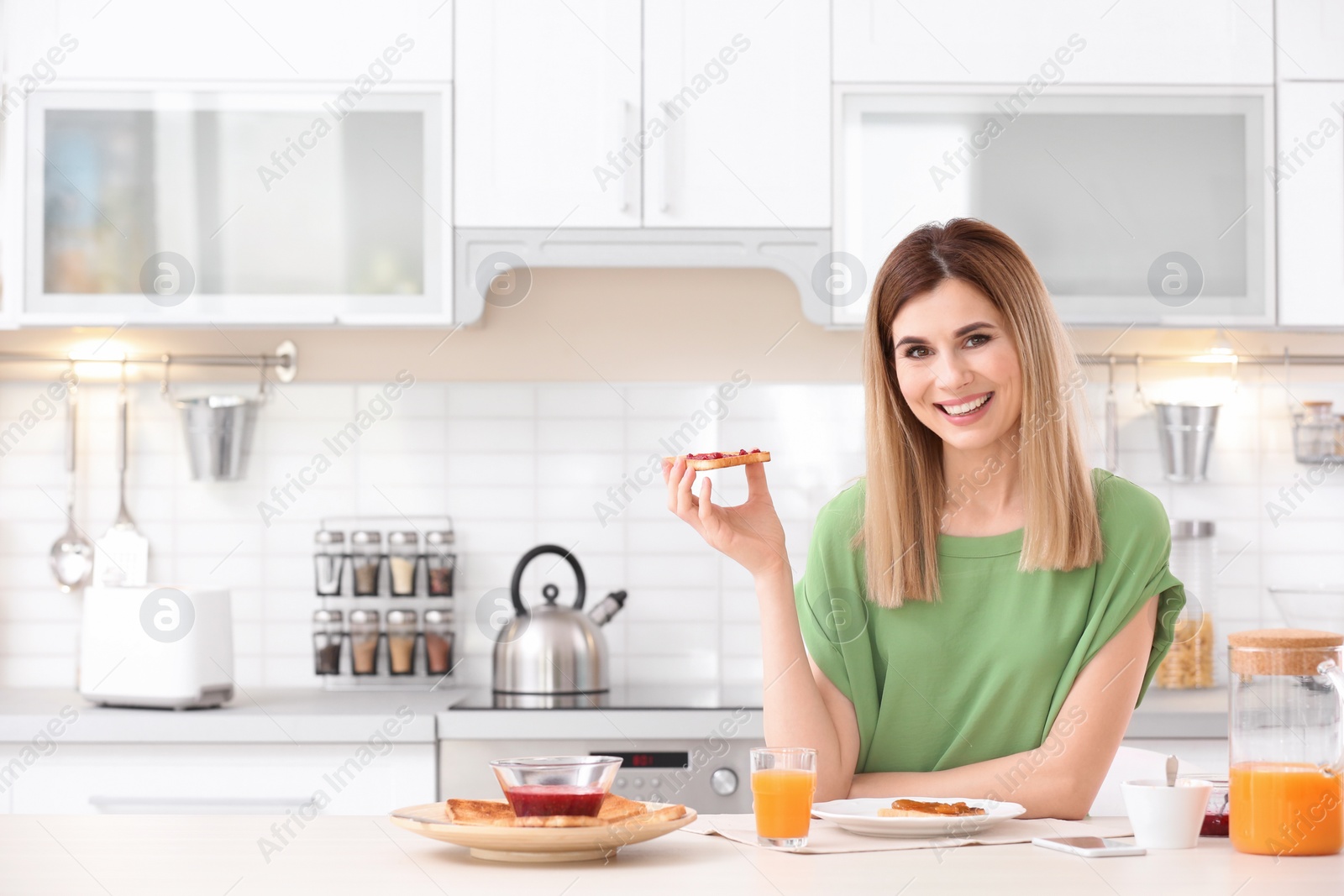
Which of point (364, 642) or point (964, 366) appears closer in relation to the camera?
point (964, 366)

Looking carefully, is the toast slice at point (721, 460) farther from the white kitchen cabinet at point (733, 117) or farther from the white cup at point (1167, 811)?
the white kitchen cabinet at point (733, 117)

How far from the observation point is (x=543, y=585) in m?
2.66

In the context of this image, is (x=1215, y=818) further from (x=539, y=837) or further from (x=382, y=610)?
(x=382, y=610)

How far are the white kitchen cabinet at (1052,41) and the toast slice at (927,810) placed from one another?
1705 millimetres

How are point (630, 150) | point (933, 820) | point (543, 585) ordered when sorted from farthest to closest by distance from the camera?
point (543, 585)
point (630, 150)
point (933, 820)

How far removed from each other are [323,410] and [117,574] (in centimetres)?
56

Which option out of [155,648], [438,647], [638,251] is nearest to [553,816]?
[155,648]

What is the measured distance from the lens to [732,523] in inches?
57.1

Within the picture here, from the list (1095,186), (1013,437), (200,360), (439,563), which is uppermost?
(1095,186)

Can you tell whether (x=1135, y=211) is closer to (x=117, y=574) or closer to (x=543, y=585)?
(x=543, y=585)

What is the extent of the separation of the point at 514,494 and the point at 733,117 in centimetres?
94

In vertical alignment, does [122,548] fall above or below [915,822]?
above

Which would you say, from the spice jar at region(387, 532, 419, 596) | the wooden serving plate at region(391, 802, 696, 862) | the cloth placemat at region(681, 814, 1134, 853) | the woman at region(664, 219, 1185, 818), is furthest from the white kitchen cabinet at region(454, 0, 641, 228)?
the wooden serving plate at region(391, 802, 696, 862)

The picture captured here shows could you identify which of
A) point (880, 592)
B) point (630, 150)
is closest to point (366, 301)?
point (630, 150)
